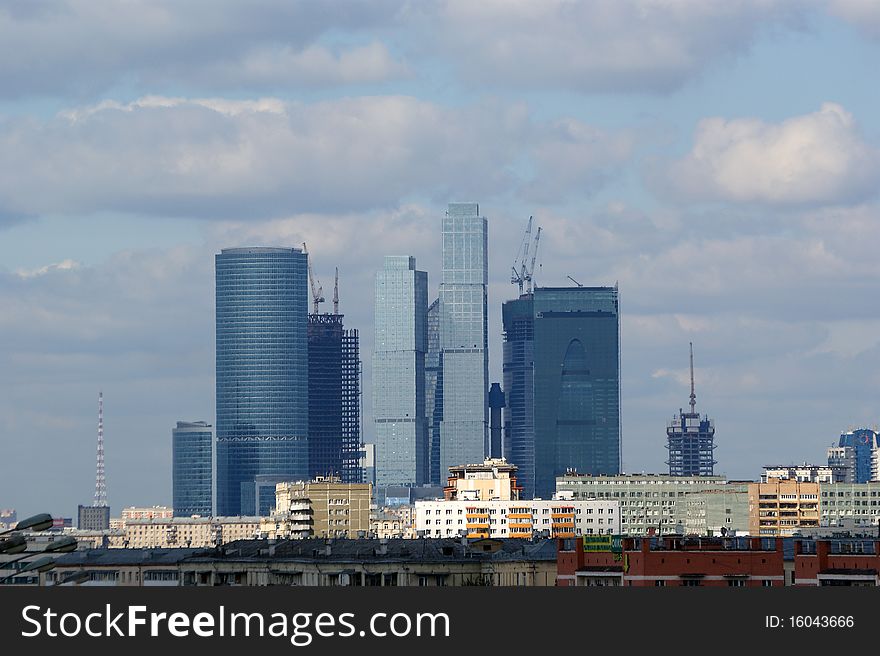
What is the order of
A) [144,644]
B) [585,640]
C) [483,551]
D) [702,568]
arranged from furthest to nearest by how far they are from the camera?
[483,551] < [702,568] < [585,640] < [144,644]

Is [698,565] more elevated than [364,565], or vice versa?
[698,565]

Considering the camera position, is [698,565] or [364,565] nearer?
[698,565]

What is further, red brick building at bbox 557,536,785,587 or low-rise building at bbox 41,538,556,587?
low-rise building at bbox 41,538,556,587

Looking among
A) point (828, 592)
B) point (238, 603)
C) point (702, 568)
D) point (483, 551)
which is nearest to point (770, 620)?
point (828, 592)

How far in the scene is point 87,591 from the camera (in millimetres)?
55500

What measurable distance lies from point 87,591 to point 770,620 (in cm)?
1577

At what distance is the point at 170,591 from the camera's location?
55.4 metres

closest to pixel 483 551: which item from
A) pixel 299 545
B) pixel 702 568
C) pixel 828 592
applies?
pixel 299 545

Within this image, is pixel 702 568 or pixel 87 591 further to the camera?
pixel 702 568

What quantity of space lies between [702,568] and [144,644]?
52.1m

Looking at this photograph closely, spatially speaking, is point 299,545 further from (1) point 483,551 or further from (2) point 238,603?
(2) point 238,603

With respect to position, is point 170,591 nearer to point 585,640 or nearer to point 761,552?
point 585,640

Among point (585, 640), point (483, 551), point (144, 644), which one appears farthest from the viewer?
point (483, 551)

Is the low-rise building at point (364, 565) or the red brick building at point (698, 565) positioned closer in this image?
the red brick building at point (698, 565)
